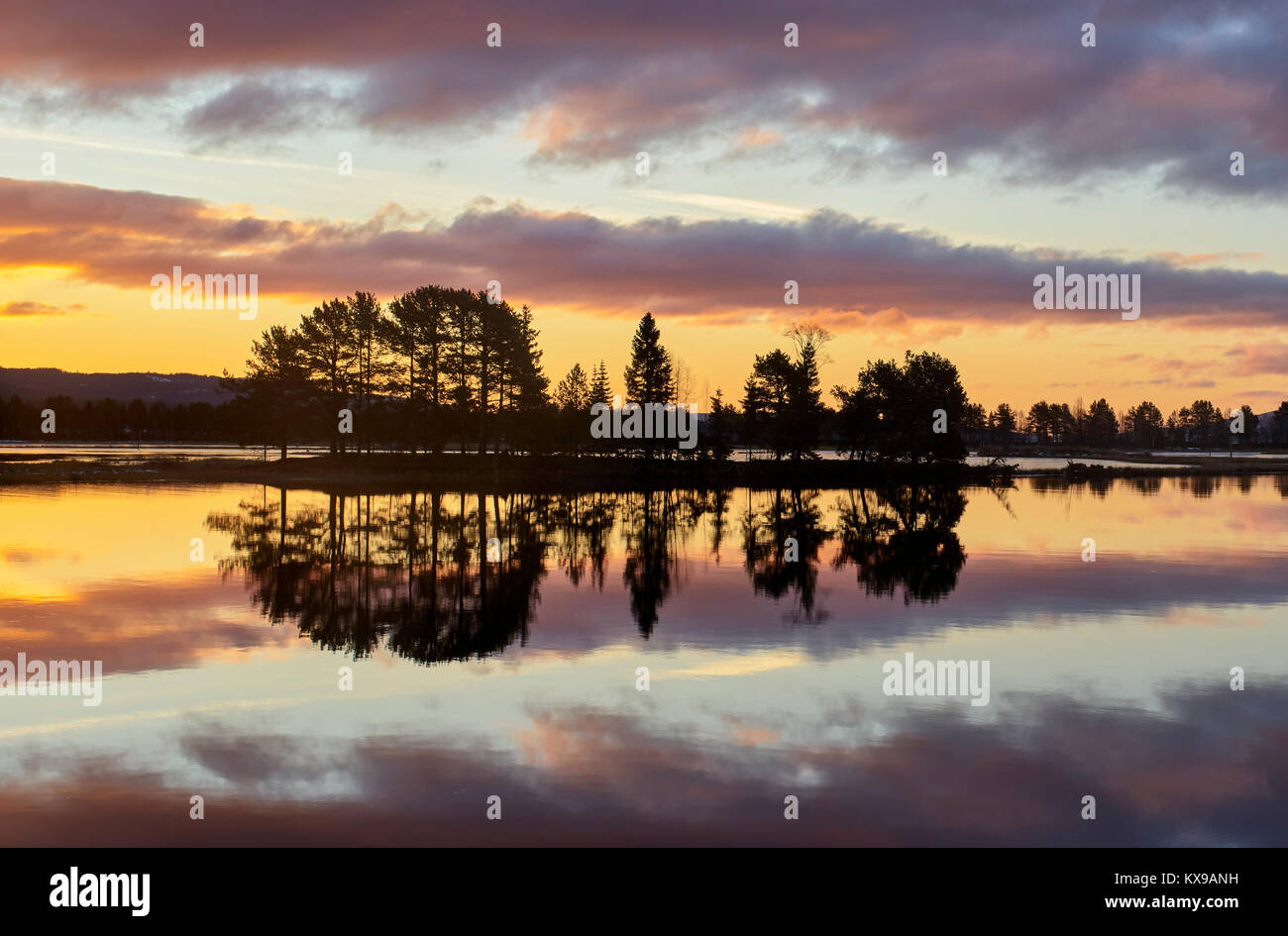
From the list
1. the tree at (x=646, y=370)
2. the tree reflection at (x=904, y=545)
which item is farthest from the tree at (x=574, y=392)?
the tree reflection at (x=904, y=545)

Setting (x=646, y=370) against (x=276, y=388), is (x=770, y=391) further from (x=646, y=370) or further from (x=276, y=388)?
(x=276, y=388)

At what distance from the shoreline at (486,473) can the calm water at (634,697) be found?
4565 cm

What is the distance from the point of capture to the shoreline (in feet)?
263

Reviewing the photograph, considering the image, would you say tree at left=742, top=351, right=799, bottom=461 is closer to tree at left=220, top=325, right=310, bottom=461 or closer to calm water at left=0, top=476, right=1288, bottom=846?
tree at left=220, top=325, right=310, bottom=461

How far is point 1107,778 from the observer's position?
39.4 ft

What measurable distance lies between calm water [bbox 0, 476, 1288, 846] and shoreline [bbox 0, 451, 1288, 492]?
150 ft

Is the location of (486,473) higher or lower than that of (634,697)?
higher

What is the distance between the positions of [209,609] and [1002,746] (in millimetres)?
17507

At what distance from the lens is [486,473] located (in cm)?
9088

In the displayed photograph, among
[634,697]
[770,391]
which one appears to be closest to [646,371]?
[770,391]

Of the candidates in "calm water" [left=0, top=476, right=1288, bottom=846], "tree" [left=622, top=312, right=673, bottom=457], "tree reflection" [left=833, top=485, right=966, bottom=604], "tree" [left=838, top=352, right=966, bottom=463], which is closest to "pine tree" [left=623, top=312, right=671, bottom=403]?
"tree" [left=622, top=312, right=673, bottom=457]

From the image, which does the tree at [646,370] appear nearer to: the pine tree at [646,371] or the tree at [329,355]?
the pine tree at [646,371]

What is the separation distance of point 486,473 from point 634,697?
251 feet
